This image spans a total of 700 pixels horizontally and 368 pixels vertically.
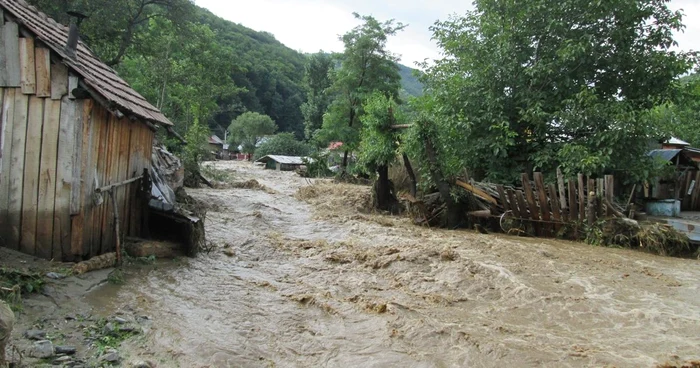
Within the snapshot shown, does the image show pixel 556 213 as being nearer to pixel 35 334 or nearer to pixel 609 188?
pixel 609 188

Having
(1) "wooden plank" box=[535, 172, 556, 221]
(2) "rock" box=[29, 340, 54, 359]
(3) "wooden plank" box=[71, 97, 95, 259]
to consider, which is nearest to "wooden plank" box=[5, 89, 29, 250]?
(3) "wooden plank" box=[71, 97, 95, 259]

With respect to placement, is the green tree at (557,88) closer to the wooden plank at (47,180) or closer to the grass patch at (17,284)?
the wooden plank at (47,180)

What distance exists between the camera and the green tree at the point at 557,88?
12.9m

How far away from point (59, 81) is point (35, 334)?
338cm

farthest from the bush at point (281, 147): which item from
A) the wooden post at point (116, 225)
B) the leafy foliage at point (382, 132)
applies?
the wooden post at point (116, 225)

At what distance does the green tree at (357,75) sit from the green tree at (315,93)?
1622 cm

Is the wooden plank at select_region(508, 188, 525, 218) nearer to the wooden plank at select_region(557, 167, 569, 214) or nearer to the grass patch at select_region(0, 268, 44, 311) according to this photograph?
the wooden plank at select_region(557, 167, 569, 214)

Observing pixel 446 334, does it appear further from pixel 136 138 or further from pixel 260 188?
pixel 260 188

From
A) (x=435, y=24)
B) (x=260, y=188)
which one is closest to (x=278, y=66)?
(x=260, y=188)

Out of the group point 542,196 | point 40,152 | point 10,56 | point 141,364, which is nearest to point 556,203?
point 542,196

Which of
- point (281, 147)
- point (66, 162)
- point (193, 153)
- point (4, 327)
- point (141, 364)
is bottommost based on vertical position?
point (141, 364)

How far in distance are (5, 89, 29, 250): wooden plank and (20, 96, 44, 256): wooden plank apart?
0.17 feet

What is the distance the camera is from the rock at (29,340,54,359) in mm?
3672

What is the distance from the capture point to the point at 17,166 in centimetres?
587
